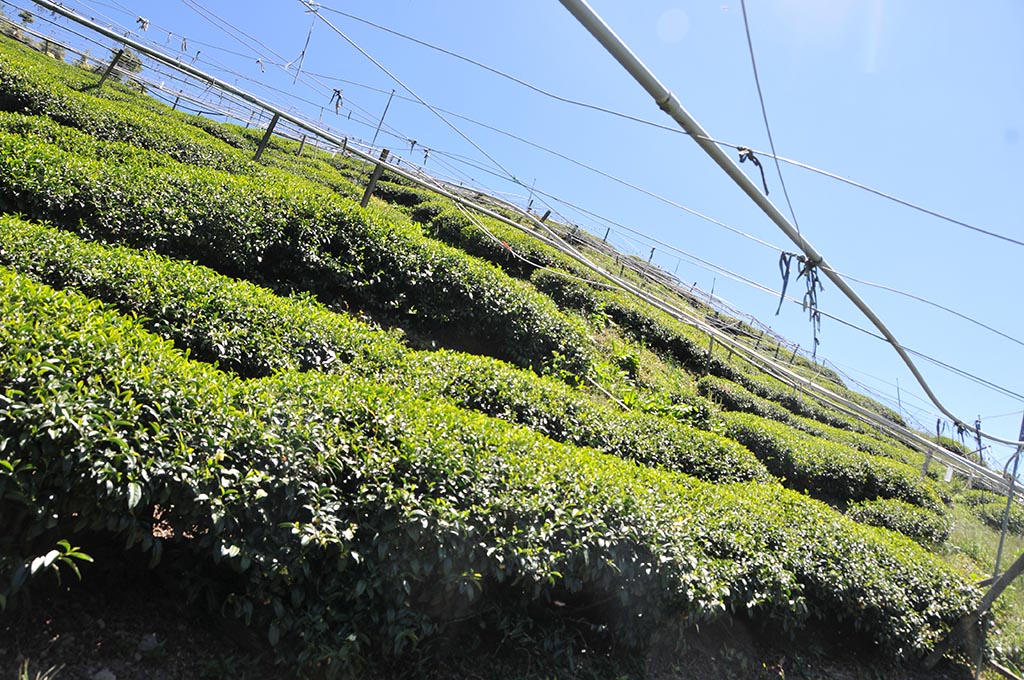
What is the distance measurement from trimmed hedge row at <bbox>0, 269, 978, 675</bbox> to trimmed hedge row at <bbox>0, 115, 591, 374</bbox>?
357cm

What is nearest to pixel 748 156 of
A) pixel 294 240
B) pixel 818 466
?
pixel 294 240

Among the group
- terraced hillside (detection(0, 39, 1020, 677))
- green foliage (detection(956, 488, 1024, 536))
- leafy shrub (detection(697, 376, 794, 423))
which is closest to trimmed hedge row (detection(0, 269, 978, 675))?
terraced hillside (detection(0, 39, 1020, 677))

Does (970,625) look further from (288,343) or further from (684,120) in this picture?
(288,343)

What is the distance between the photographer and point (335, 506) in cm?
396

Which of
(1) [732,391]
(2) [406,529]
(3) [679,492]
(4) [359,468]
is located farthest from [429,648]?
(1) [732,391]

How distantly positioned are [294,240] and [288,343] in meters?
3.13

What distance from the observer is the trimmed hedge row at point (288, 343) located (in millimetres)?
6031

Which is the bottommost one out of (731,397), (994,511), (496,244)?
(994,511)

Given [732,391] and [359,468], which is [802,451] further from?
[359,468]

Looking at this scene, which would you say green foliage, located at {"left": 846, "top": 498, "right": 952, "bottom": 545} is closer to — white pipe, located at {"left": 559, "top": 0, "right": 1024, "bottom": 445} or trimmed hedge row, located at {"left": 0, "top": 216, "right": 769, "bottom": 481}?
trimmed hedge row, located at {"left": 0, "top": 216, "right": 769, "bottom": 481}

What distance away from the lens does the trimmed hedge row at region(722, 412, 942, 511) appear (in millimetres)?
12820

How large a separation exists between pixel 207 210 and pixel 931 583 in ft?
35.7

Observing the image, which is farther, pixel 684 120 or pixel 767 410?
pixel 767 410

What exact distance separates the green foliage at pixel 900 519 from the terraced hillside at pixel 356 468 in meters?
0.21
